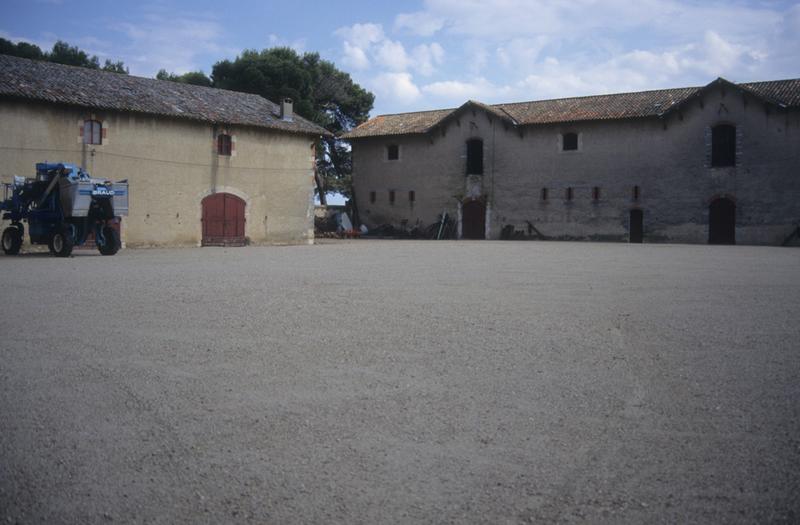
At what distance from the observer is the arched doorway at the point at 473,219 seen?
36.4 metres

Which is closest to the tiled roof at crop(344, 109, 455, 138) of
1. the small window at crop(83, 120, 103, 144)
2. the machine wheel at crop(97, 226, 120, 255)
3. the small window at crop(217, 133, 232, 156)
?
the small window at crop(217, 133, 232, 156)

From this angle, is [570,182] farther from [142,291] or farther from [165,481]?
[165,481]

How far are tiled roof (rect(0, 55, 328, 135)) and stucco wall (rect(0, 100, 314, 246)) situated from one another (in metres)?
0.40

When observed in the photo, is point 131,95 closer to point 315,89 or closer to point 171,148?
point 171,148

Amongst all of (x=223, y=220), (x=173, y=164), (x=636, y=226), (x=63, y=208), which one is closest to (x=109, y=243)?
(x=63, y=208)

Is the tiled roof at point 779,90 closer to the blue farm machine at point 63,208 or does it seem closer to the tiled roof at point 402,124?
the tiled roof at point 402,124

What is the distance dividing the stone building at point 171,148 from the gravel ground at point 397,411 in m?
14.7

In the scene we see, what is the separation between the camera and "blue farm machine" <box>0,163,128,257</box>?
17.4 metres

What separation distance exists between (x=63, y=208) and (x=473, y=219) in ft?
75.2

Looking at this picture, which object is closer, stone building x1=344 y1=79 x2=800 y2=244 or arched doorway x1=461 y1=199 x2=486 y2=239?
stone building x1=344 y1=79 x2=800 y2=244

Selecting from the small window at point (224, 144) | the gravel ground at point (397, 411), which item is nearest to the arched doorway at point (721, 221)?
the small window at point (224, 144)

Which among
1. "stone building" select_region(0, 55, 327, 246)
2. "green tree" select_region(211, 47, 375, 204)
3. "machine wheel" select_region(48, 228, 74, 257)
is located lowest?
"machine wheel" select_region(48, 228, 74, 257)

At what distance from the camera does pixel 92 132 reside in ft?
73.2

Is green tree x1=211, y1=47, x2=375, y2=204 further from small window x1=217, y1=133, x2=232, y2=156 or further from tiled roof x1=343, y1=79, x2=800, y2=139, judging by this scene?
small window x1=217, y1=133, x2=232, y2=156
